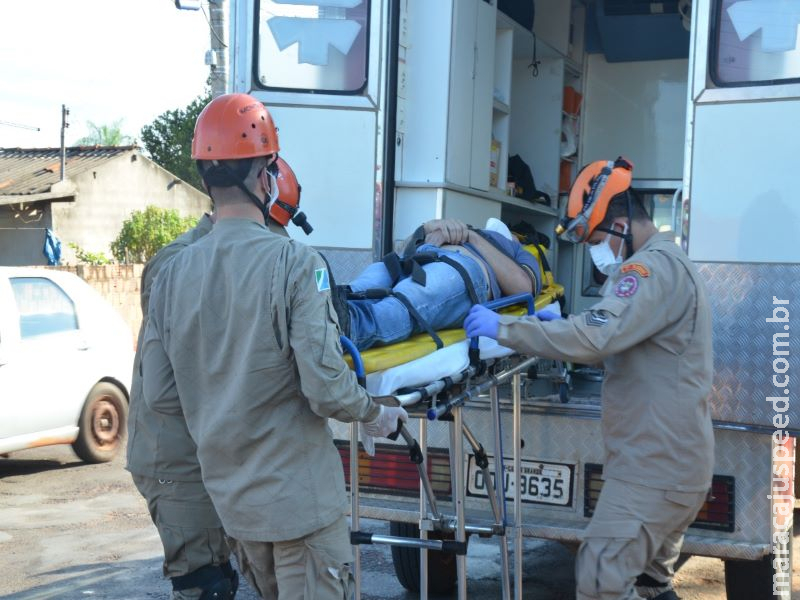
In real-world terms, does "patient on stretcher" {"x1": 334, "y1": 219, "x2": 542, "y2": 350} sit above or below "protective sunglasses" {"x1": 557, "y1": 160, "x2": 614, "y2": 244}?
below

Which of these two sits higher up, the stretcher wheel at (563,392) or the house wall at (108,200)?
the house wall at (108,200)

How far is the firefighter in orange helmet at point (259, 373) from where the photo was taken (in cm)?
275

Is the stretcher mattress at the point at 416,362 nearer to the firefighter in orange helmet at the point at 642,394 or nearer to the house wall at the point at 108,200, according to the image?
the firefighter in orange helmet at the point at 642,394

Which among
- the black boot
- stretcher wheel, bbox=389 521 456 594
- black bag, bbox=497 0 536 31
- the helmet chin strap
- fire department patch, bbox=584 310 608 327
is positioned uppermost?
black bag, bbox=497 0 536 31

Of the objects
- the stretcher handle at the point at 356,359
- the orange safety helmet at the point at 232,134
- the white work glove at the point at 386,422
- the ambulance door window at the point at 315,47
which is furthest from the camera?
the ambulance door window at the point at 315,47

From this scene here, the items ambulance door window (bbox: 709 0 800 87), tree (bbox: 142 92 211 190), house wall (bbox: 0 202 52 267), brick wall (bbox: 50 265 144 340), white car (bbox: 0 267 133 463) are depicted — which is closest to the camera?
ambulance door window (bbox: 709 0 800 87)

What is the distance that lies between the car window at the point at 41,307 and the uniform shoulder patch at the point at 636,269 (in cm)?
553

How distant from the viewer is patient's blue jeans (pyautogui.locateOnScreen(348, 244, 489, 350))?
3572mm

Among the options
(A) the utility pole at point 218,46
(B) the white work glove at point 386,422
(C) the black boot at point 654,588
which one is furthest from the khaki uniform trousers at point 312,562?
(A) the utility pole at point 218,46

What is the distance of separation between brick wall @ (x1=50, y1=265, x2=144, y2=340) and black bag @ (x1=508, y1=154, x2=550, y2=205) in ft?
33.1

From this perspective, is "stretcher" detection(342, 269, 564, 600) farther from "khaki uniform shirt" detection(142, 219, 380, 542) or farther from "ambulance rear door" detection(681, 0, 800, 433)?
"ambulance rear door" detection(681, 0, 800, 433)

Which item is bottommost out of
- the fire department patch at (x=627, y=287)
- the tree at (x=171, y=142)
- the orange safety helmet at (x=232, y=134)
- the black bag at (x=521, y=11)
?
the fire department patch at (x=627, y=287)

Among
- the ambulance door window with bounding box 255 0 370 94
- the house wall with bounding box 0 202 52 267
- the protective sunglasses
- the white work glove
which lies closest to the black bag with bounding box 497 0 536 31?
the ambulance door window with bounding box 255 0 370 94

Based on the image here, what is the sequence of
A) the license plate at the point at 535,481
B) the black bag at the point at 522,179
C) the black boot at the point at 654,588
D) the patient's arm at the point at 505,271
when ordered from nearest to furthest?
the black boot at the point at 654,588, the license plate at the point at 535,481, the patient's arm at the point at 505,271, the black bag at the point at 522,179
